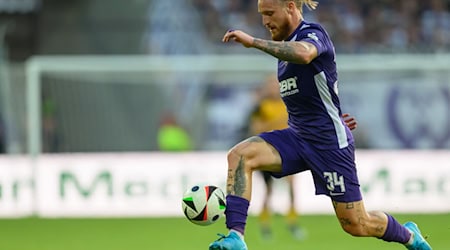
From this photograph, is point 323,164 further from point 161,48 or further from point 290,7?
point 161,48

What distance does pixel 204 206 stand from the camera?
7.59 metres

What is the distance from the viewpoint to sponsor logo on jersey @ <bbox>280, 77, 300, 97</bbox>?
7793mm

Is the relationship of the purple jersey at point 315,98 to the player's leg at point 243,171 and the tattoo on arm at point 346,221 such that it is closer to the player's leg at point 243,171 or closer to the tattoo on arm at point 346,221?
the player's leg at point 243,171

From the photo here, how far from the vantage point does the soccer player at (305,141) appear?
771 cm

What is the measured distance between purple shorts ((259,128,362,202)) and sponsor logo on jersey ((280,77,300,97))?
33cm

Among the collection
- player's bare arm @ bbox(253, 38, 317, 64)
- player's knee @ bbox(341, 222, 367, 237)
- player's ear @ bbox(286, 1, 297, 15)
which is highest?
player's ear @ bbox(286, 1, 297, 15)

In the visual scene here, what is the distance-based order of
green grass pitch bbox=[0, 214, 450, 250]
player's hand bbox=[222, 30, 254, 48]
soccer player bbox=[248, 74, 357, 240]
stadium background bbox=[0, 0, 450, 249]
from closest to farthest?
player's hand bbox=[222, 30, 254, 48] < green grass pitch bbox=[0, 214, 450, 250] < soccer player bbox=[248, 74, 357, 240] < stadium background bbox=[0, 0, 450, 249]

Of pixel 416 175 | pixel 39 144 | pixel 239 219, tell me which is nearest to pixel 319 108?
pixel 239 219

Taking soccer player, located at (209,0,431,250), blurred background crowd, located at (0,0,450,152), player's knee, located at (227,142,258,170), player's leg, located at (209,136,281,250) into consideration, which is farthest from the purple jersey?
blurred background crowd, located at (0,0,450,152)

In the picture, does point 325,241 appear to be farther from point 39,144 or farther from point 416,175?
point 39,144

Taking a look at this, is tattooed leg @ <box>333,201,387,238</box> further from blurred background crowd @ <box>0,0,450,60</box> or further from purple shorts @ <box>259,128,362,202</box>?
blurred background crowd @ <box>0,0,450,60</box>

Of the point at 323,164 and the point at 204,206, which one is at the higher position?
the point at 323,164

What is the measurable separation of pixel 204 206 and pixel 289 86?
1.07 metres

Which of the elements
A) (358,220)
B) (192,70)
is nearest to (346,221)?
(358,220)
